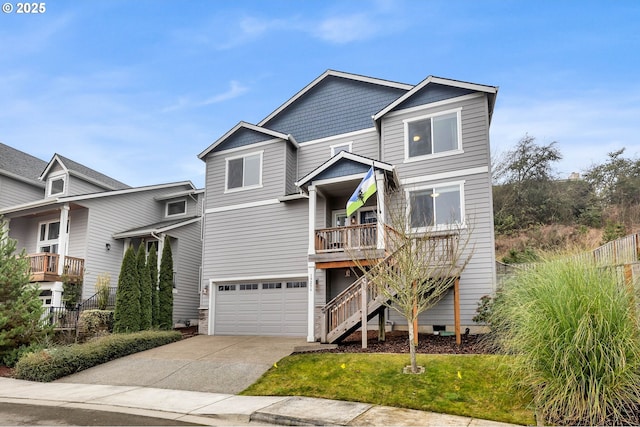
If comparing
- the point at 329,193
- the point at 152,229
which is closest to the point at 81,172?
the point at 152,229

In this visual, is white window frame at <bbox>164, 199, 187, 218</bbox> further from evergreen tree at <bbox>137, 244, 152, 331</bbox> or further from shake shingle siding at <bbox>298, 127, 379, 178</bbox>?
shake shingle siding at <bbox>298, 127, 379, 178</bbox>

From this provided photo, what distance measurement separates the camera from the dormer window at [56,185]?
22016mm

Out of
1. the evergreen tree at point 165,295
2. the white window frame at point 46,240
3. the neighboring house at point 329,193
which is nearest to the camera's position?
the neighboring house at point 329,193

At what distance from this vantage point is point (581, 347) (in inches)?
250

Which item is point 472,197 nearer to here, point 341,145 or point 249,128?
point 341,145

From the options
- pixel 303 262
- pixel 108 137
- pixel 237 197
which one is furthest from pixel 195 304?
pixel 108 137

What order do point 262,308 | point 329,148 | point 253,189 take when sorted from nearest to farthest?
point 262,308
point 329,148
point 253,189

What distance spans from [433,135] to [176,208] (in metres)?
15.1

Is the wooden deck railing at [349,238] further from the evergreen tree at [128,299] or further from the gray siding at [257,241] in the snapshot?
the evergreen tree at [128,299]

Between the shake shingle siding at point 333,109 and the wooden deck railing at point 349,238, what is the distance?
4.86 m

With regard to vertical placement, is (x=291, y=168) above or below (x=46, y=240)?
above

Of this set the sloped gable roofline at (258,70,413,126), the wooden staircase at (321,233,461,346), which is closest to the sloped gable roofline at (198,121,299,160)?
the sloped gable roofline at (258,70,413,126)

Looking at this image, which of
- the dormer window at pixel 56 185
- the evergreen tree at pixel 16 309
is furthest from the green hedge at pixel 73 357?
the dormer window at pixel 56 185

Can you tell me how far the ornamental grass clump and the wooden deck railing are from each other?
6040 millimetres
